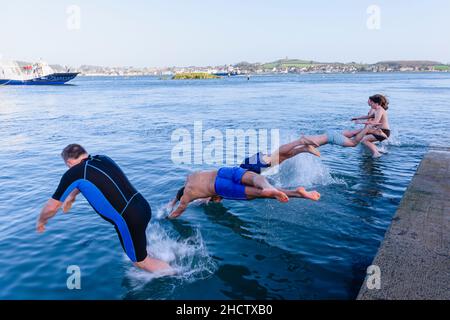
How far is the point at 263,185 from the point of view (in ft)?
20.4

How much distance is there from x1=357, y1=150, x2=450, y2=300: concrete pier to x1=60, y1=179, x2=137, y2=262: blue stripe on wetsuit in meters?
3.81

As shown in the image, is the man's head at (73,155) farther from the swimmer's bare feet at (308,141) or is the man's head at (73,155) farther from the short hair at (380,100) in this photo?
the short hair at (380,100)

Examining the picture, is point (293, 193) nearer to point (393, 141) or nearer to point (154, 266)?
point (154, 266)

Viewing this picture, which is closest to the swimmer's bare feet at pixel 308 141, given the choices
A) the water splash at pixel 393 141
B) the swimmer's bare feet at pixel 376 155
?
the swimmer's bare feet at pixel 376 155

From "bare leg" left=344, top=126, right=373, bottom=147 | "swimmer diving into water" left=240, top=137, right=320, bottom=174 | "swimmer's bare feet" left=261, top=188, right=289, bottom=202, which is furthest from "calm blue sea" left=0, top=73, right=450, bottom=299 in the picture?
"bare leg" left=344, top=126, right=373, bottom=147

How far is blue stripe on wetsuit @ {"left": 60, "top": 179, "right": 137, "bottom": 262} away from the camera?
539 centimetres

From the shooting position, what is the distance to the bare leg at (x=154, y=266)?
20.1 ft

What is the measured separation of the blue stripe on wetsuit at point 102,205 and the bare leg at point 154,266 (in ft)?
0.66

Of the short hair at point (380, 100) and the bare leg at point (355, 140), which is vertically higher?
the short hair at point (380, 100)

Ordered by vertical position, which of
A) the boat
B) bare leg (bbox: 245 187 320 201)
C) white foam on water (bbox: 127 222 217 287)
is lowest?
white foam on water (bbox: 127 222 217 287)

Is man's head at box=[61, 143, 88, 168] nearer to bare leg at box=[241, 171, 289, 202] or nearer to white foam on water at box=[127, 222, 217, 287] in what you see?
white foam on water at box=[127, 222, 217, 287]
